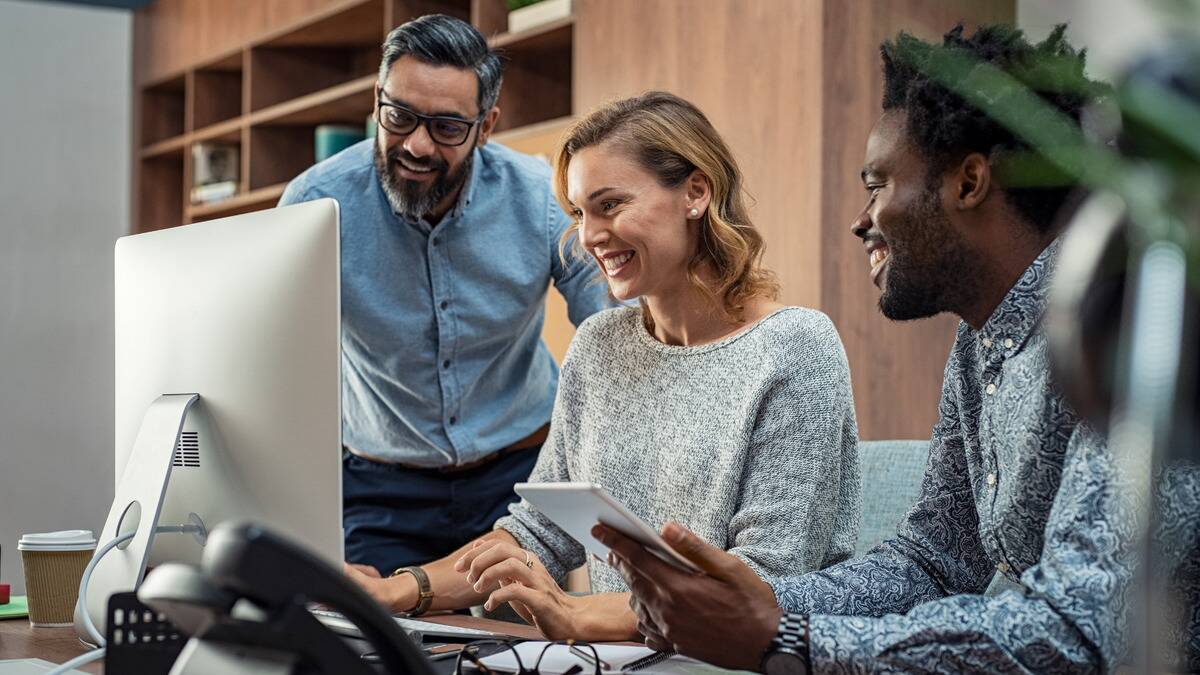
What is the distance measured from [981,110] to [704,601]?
552 mm

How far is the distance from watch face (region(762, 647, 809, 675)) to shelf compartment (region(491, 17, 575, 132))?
2.69m

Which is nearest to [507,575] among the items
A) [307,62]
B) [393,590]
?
[393,590]

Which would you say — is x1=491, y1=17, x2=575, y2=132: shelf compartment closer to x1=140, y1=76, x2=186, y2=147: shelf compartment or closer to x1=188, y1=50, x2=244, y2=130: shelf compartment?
x1=188, y1=50, x2=244, y2=130: shelf compartment

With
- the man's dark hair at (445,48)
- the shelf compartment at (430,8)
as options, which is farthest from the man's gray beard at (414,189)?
the shelf compartment at (430,8)

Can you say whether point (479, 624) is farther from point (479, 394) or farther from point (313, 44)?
point (313, 44)

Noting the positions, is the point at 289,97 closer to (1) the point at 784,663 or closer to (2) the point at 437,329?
(2) the point at 437,329

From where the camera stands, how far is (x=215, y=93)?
210 inches

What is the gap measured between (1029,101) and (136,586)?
1014 millimetres

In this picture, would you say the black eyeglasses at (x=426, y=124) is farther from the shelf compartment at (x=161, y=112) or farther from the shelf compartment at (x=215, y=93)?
the shelf compartment at (x=161, y=112)

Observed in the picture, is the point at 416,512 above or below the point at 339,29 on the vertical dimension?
below

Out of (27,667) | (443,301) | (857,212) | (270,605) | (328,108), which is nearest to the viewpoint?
(270,605)

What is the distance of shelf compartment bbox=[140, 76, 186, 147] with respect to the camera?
5602 mm

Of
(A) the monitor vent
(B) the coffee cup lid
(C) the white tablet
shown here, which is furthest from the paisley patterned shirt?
(B) the coffee cup lid

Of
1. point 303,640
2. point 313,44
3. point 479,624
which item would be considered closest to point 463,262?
point 479,624
